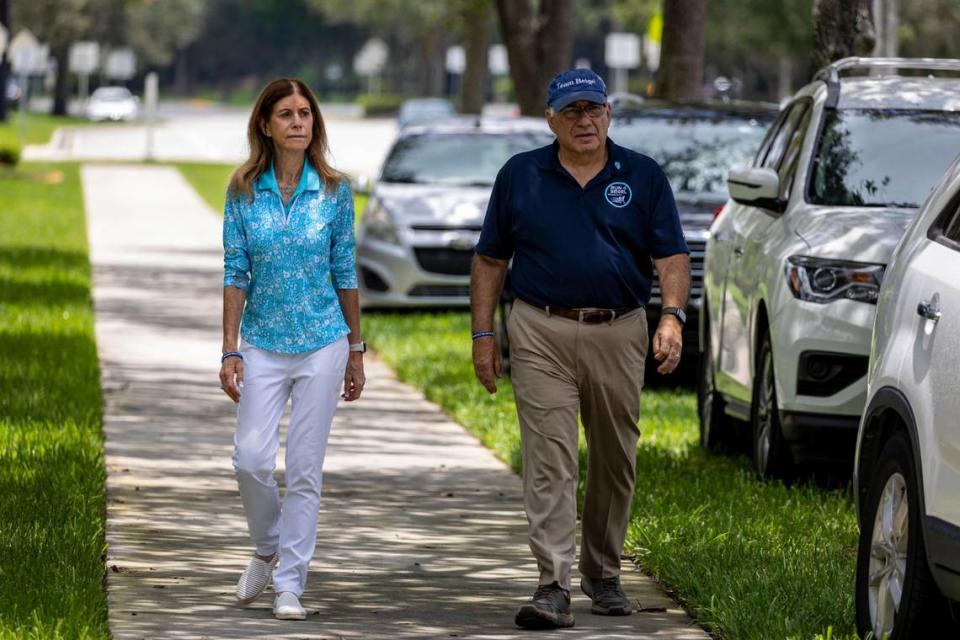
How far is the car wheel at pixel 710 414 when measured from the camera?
1130 cm

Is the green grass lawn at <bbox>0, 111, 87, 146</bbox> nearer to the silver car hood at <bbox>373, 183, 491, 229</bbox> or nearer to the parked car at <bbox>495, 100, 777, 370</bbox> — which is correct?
the silver car hood at <bbox>373, 183, 491, 229</bbox>

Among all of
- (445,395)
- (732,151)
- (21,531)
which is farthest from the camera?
(732,151)

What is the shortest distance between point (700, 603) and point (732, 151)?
757 centimetres

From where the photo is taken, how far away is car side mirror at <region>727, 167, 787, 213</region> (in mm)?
9781

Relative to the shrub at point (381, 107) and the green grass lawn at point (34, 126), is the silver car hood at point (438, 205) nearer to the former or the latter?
the green grass lawn at point (34, 126)

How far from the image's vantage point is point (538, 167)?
7.16m

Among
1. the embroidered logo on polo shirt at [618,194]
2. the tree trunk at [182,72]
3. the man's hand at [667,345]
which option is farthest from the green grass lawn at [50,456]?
the tree trunk at [182,72]

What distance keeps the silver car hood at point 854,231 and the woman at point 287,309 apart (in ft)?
9.09

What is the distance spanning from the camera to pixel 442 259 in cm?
1861

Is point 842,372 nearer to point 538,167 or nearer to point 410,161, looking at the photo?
point 538,167

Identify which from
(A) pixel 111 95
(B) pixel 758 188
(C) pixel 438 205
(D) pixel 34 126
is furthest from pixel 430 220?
(A) pixel 111 95

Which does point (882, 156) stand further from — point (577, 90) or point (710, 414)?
point (577, 90)

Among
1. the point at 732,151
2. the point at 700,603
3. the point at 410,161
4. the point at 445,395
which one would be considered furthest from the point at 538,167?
the point at 410,161

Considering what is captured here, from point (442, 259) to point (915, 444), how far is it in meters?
12.7
